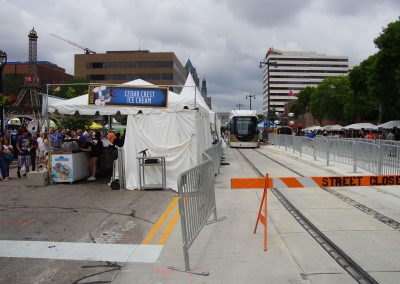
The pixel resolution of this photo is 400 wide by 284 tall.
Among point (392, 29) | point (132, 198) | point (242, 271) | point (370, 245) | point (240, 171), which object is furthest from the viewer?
point (392, 29)

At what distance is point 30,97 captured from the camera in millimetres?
85312

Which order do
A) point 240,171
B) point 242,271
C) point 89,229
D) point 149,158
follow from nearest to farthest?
point 242,271, point 89,229, point 149,158, point 240,171

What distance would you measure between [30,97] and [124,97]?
260ft

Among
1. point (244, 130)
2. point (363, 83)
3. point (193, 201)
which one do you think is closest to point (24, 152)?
point (193, 201)

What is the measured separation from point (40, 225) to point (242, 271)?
4287 mm

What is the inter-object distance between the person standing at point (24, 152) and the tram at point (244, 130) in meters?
26.8

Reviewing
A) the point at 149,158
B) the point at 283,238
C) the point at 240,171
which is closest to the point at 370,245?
the point at 283,238

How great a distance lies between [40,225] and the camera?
789 centimetres

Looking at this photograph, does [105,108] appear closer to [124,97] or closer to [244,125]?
[124,97]

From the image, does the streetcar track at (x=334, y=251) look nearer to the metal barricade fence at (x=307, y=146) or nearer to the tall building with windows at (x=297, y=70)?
the metal barricade fence at (x=307, y=146)

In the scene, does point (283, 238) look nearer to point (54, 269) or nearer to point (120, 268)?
point (120, 268)

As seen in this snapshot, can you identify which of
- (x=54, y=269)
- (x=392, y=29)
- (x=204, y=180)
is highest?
(x=392, y=29)

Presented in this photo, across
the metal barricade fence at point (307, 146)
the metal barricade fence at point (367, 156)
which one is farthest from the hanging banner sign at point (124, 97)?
the metal barricade fence at point (307, 146)

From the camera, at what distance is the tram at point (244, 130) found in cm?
4188
